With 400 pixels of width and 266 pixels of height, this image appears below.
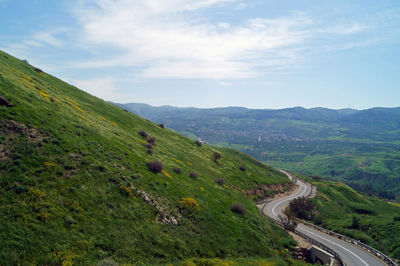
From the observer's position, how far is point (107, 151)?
107 feet

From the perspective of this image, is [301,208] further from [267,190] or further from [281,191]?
[281,191]

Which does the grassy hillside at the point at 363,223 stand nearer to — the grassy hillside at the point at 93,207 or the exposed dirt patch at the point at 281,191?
the exposed dirt patch at the point at 281,191

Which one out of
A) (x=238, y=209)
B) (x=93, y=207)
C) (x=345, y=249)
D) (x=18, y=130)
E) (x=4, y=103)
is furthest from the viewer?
(x=345, y=249)

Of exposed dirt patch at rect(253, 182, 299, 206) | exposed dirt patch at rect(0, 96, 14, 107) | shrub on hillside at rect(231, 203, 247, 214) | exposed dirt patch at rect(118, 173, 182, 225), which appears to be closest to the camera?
exposed dirt patch at rect(118, 173, 182, 225)

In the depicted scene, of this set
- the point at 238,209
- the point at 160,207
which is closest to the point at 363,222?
the point at 238,209

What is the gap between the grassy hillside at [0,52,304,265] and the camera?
15969mm

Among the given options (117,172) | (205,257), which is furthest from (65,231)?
(205,257)

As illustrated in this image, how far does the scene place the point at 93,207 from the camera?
20.5m

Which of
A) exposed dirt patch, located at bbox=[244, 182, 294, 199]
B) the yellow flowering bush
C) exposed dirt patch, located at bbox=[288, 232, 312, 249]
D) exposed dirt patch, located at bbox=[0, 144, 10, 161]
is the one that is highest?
exposed dirt patch, located at bbox=[0, 144, 10, 161]

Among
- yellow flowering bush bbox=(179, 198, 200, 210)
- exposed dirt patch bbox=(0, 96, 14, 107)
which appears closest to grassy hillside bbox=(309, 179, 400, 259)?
yellow flowering bush bbox=(179, 198, 200, 210)

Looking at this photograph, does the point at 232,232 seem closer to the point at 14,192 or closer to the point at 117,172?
the point at 117,172

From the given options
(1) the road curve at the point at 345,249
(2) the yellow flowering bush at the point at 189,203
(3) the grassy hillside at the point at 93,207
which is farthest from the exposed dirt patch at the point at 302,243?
(2) the yellow flowering bush at the point at 189,203

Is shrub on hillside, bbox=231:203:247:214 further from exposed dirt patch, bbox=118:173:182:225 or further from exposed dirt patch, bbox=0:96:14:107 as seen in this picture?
exposed dirt patch, bbox=0:96:14:107

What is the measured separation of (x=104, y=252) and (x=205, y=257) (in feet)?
33.2
